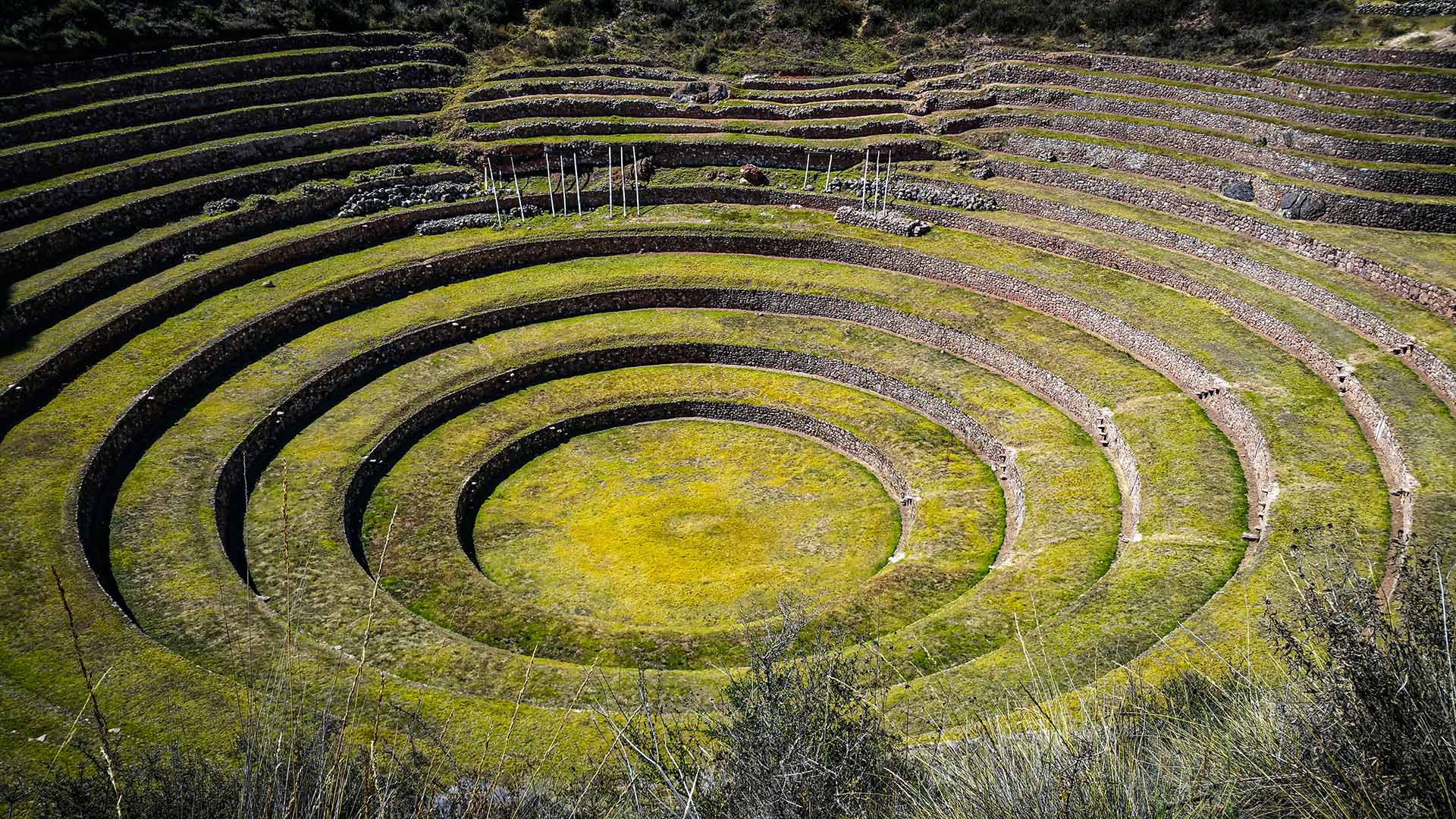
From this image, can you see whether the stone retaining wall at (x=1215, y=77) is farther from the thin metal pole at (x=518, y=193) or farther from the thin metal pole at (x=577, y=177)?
the thin metal pole at (x=518, y=193)

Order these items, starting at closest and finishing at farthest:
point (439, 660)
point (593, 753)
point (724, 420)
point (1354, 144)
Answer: point (593, 753) → point (439, 660) → point (724, 420) → point (1354, 144)

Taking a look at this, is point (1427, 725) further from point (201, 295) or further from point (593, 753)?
point (201, 295)

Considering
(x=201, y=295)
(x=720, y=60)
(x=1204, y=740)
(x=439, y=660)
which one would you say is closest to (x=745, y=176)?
(x=720, y=60)

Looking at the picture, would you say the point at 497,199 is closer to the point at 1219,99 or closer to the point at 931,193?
the point at 931,193

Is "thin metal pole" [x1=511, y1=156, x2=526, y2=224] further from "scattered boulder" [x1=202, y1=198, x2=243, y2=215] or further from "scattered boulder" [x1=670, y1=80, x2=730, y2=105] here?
"scattered boulder" [x1=202, y1=198, x2=243, y2=215]

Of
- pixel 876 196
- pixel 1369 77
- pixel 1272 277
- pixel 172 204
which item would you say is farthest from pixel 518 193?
pixel 1369 77

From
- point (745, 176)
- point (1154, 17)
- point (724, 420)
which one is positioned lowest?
point (724, 420)
